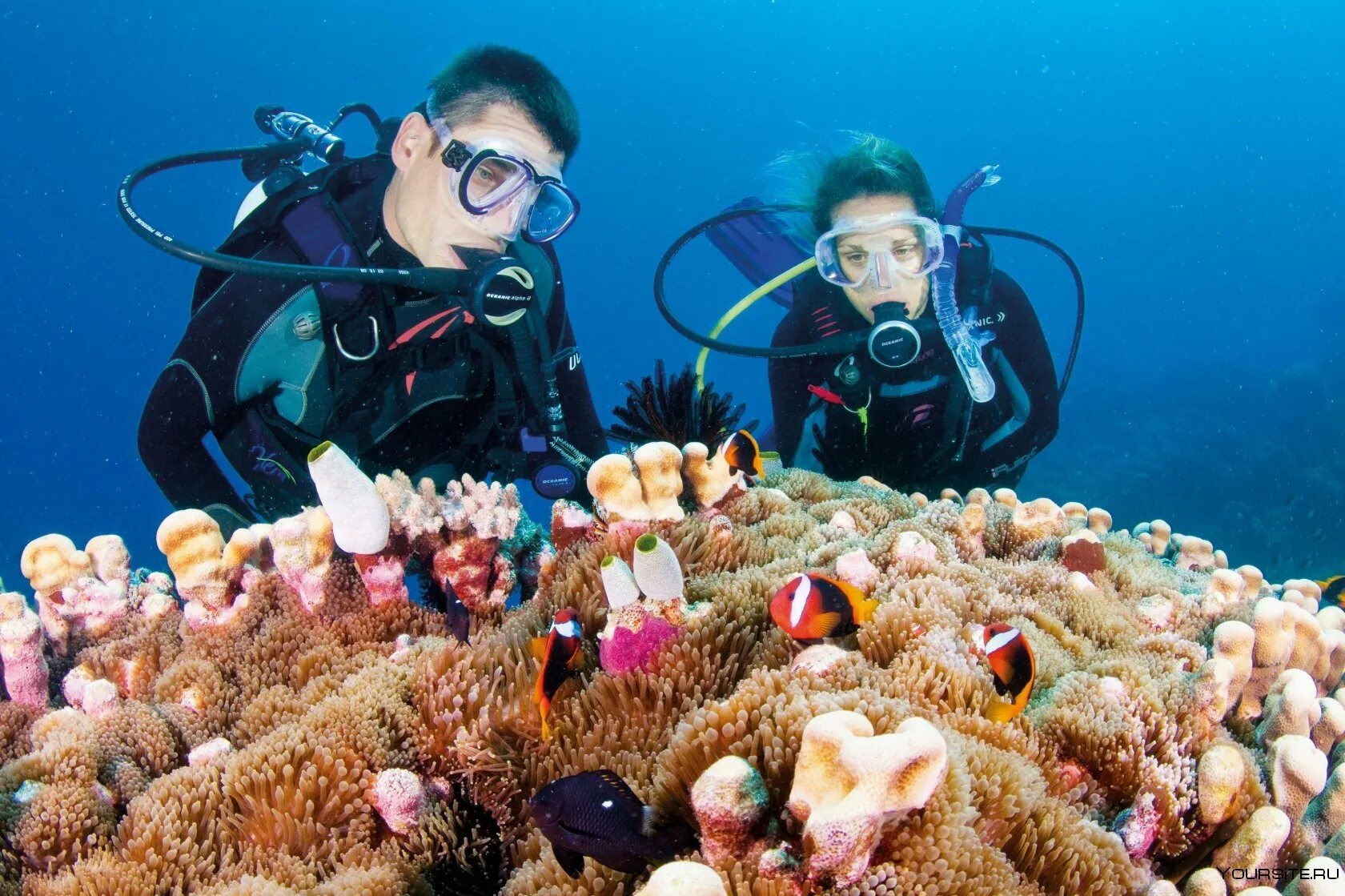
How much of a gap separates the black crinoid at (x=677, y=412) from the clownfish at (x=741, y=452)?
35 cm

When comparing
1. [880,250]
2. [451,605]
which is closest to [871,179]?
[880,250]

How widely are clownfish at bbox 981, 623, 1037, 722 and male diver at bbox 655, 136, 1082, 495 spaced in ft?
11.7

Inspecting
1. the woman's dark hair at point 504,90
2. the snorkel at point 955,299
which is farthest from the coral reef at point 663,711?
the woman's dark hair at point 504,90

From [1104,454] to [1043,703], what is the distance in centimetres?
2227

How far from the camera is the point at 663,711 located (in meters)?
1.75

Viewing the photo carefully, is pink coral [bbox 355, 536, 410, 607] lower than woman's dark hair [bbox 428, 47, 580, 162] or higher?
lower

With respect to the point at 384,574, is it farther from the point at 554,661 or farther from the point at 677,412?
the point at 677,412

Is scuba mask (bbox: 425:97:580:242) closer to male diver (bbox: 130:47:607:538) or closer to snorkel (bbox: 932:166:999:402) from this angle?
male diver (bbox: 130:47:607:538)

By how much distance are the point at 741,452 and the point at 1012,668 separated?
145cm

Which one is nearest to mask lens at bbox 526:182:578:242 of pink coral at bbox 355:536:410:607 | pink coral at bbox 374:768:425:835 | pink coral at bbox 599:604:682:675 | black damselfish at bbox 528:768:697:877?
pink coral at bbox 355:536:410:607

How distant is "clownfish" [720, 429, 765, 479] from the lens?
9.36ft

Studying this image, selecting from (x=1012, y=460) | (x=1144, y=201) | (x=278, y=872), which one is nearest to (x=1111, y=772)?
(x=278, y=872)

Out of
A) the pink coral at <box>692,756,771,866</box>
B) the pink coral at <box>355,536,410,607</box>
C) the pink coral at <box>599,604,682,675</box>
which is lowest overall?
the pink coral at <box>692,756,771,866</box>

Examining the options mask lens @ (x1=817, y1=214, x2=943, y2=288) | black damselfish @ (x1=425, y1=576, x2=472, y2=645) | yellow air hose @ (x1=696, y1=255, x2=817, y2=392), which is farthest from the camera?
yellow air hose @ (x1=696, y1=255, x2=817, y2=392)
